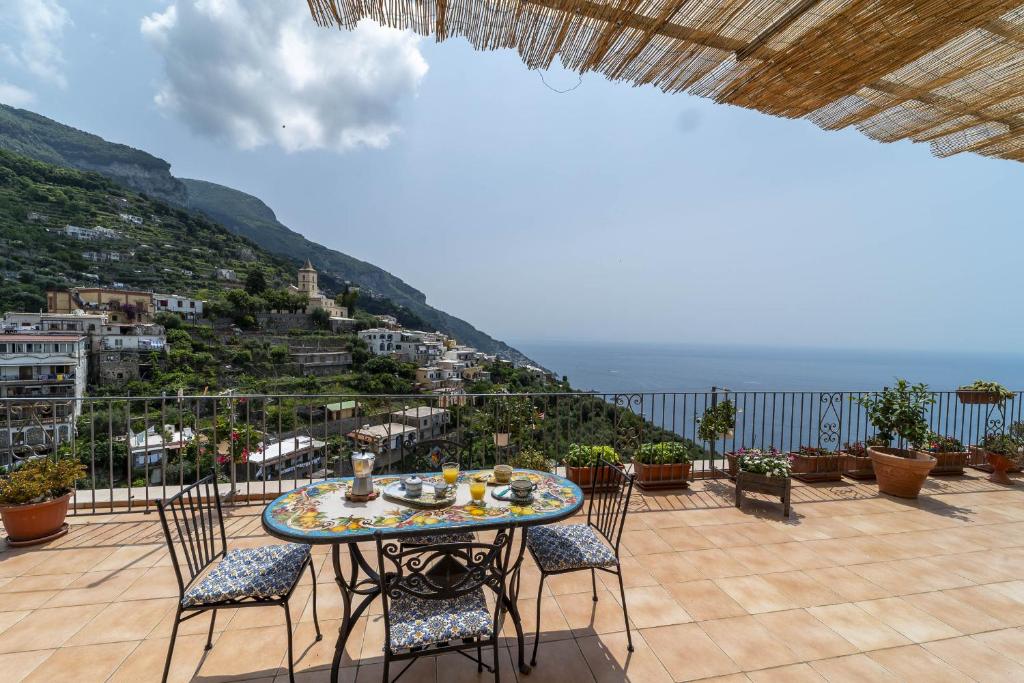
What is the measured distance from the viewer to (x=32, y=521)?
2.87 metres

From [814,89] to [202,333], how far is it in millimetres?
48939

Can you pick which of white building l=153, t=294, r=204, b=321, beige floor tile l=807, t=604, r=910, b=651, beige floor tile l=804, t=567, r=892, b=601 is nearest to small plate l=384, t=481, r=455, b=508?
beige floor tile l=807, t=604, r=910, b=651

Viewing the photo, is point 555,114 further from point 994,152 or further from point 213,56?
point 213,56

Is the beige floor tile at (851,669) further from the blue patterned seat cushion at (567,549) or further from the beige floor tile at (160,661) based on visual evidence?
the beige floor tile at (160,661)

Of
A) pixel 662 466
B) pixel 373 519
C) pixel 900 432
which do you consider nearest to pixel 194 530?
pixel 373 519

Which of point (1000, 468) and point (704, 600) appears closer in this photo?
point (704, 600)

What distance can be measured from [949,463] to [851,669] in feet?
15.4

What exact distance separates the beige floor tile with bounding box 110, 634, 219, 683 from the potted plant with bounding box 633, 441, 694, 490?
3.57 meters

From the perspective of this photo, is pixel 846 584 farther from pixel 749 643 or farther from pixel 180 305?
pixel 180 305

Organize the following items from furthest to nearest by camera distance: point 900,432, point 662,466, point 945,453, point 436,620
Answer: point 945,453 → point 900,432 → point 662,466 → point 436,620

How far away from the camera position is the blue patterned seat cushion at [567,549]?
2.01 meters

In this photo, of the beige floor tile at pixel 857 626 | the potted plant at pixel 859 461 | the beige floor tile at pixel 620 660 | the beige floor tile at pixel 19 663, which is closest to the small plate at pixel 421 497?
the beige floor tile at pixel 620 660

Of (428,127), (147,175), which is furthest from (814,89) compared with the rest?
(147,175)

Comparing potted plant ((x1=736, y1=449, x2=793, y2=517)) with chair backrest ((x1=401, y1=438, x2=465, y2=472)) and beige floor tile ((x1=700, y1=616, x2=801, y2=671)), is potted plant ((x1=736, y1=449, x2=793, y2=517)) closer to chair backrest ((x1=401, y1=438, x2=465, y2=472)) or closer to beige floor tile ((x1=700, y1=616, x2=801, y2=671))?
beige floor tile ((x1=700, y1=616, x2=801, y2=671))
